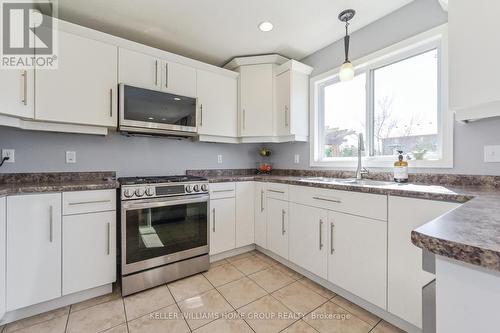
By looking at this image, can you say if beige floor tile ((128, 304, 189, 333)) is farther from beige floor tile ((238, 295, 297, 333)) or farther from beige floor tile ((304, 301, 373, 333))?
beige floor tile ((304, 301, 373, 333))

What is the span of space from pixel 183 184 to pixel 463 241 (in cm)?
188

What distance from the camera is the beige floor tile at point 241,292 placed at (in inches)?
65.2

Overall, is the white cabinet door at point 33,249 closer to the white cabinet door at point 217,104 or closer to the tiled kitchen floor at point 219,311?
the tiled kitchen floor at point 219,311

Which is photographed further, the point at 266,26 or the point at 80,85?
the point at 266,26

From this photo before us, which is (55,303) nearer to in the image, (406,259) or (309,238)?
(309,238)

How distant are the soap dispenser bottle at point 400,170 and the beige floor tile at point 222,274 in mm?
1608

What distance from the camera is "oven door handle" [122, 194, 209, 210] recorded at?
1.73 metres

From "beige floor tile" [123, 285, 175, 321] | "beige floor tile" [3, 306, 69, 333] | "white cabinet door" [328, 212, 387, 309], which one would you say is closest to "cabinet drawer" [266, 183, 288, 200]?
"white cabinet door" [328, 212, 387, 309]

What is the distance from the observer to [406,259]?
130 cm

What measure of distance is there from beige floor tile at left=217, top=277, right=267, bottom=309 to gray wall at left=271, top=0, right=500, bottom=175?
1.49 metres

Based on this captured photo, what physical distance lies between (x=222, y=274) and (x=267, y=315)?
Answer: 0.67 m

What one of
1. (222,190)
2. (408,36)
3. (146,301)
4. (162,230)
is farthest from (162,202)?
(408,36)

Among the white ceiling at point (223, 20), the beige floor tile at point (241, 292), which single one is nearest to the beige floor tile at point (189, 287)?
the beige floor tile at point (241, 292)

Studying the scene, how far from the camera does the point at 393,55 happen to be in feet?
6.39
